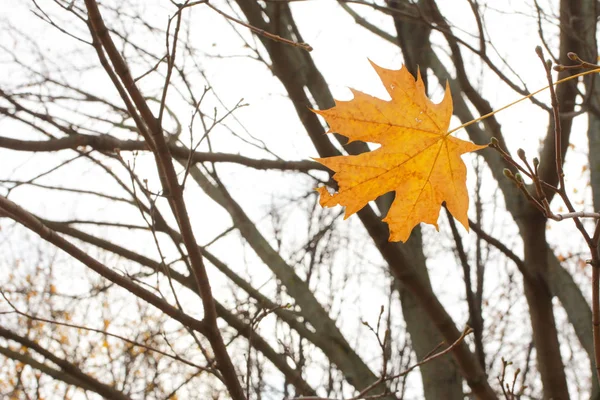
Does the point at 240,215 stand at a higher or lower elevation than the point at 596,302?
higher

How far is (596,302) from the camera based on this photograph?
830 millimetres

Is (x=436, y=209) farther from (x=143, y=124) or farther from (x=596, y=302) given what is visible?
(x=143, y=124)

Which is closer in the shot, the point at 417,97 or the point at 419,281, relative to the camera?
the point at 417,97

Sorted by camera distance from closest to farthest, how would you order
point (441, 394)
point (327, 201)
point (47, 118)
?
point (327, 201), point (47, 118), point (441, 394)

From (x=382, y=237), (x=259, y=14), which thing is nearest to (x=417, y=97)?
(x=382, y=237)

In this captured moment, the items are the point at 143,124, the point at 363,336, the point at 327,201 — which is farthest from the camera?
the point at 363,336

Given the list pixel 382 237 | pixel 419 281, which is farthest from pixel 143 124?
pixel 419 281

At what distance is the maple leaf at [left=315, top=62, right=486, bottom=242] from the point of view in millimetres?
1049

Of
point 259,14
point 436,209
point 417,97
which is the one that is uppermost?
point 259,14

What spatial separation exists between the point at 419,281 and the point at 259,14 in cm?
135

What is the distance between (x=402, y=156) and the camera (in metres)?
1.10

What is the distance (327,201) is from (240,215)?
208 centimetres

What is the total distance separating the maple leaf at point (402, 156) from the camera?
1049 mm

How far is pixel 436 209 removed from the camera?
3.65 ft
